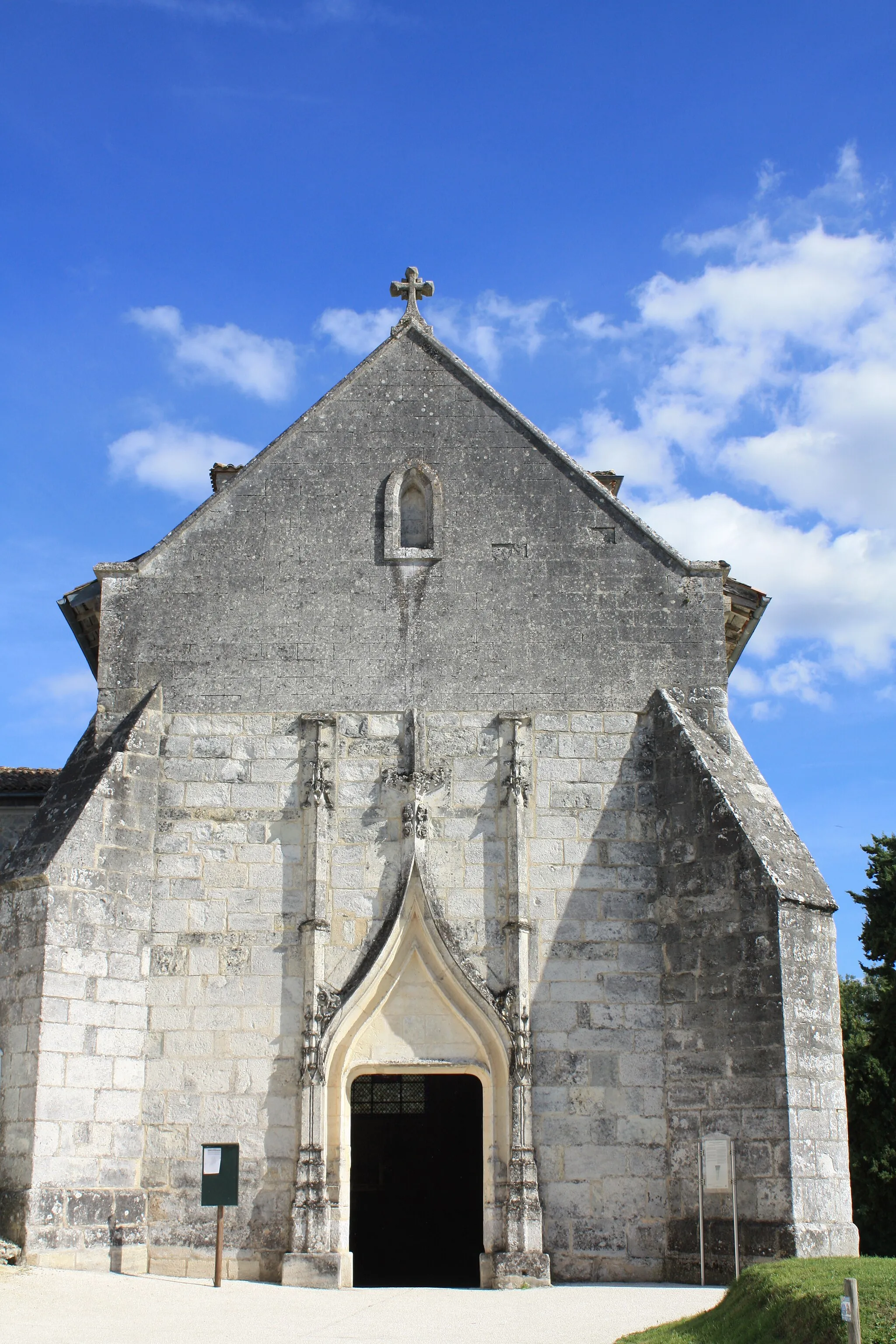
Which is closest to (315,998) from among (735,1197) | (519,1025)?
(519,1025)

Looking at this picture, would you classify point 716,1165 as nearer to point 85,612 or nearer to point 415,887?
point 415,887

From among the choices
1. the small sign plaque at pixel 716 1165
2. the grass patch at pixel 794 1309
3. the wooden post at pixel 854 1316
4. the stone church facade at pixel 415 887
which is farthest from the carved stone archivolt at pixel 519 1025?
the wooden post at pixel 854 1316

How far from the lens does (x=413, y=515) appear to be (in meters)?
13.2

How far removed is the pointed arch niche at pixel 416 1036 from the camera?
1118 centimetres

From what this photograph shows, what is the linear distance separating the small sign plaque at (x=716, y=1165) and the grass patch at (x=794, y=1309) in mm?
2519

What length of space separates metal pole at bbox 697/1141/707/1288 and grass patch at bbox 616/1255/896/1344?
96.0 inches

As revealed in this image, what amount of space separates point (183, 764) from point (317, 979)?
2.36 m

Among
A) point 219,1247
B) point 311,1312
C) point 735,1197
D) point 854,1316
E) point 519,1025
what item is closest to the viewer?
point 854,1316

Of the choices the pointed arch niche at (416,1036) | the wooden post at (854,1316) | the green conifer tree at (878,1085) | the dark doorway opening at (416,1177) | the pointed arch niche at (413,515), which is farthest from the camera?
the green conifer tree at (878,1085)

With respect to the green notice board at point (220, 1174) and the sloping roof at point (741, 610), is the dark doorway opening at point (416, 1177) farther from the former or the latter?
the sloping roof at point (741, 610)

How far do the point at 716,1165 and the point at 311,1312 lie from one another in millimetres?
3414

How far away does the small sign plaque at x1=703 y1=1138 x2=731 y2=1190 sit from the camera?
10.6 meters

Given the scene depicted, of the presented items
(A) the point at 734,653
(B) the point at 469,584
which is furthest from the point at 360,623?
(A) the point at 734,653

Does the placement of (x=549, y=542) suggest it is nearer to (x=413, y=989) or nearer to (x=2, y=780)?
(x=413, y=989)
